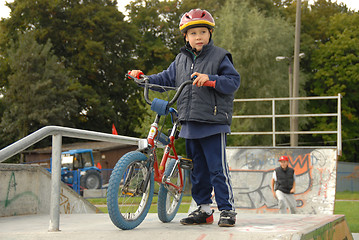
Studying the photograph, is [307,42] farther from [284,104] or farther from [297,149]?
[297,149]

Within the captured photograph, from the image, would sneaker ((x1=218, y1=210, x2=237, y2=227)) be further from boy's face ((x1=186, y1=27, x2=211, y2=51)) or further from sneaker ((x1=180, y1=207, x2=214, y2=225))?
boy's face ((x1=186, y1=27, x2=211, y2=51))

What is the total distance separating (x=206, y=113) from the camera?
160 inches

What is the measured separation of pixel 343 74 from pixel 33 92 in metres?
23.5

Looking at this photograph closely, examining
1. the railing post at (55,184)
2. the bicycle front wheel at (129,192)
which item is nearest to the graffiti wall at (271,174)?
the bicycle front wheel at (129,192)

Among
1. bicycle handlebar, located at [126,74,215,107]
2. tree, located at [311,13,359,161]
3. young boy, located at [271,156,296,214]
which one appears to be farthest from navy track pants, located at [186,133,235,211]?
tree, located at [311,13,359,161]

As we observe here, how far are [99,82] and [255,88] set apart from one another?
14308mm

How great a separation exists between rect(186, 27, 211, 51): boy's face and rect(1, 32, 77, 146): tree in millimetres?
30653

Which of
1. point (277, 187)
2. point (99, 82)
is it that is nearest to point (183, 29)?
point (277, 187)

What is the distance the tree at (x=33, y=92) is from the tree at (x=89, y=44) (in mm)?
1747

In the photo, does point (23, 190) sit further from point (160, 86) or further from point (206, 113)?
point (206, 113)

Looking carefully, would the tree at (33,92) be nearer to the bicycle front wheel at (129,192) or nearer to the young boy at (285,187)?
the young boy at (285,187)

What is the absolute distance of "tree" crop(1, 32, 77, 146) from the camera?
113 ft

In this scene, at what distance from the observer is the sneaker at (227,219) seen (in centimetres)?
397

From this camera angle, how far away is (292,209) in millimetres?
10859
